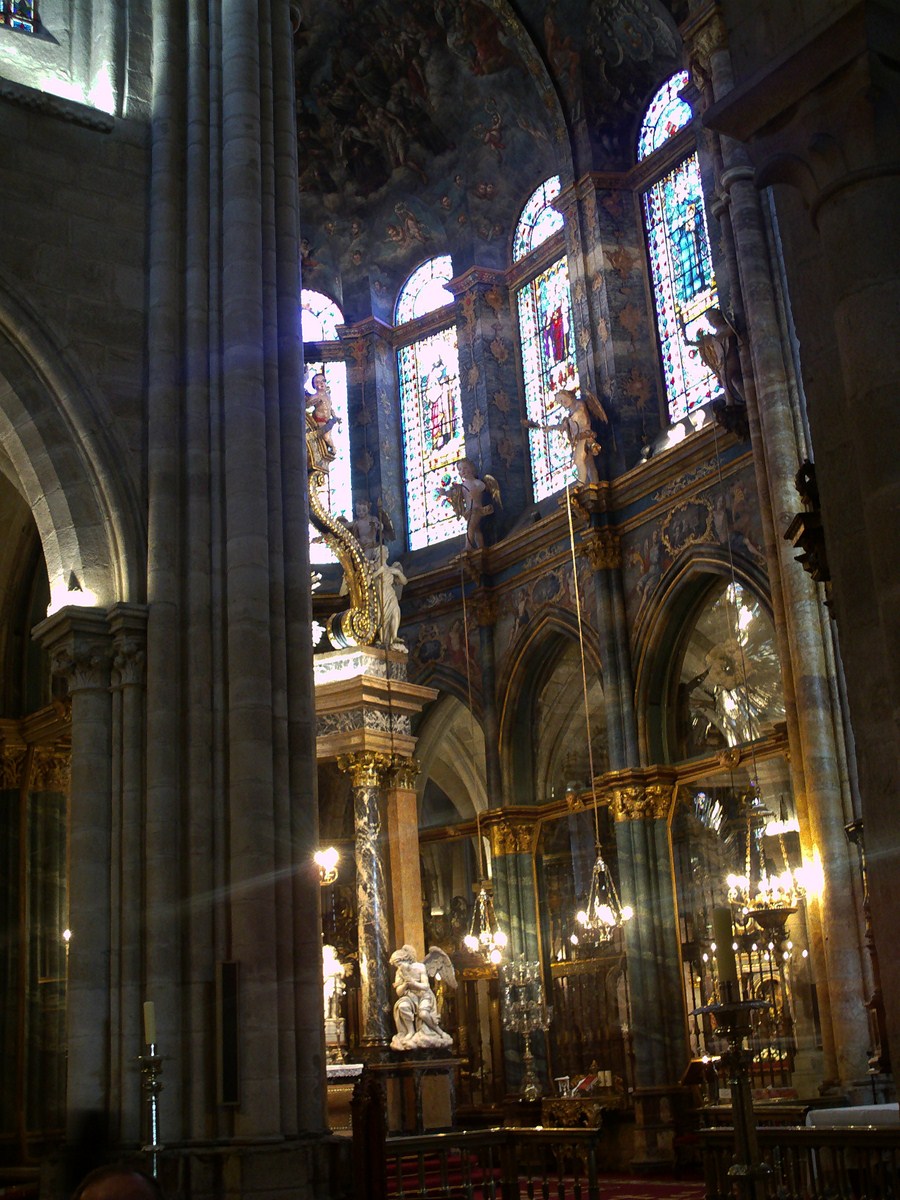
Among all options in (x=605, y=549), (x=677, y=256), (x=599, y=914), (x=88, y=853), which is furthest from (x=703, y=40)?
(x=88, y=853)

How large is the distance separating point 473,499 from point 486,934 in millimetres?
6383

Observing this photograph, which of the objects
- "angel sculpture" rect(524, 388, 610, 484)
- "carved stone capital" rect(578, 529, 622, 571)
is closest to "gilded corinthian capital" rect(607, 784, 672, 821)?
"carved stone capital" rect(578, 529, 622, 571)

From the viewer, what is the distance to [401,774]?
53.3ft

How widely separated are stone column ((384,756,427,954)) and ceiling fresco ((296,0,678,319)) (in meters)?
9.54

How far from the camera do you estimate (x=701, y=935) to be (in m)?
17.8

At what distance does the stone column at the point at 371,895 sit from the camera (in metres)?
15.0

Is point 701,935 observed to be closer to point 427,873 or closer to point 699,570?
point 699,570

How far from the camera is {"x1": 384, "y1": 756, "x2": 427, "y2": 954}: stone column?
15695 mm

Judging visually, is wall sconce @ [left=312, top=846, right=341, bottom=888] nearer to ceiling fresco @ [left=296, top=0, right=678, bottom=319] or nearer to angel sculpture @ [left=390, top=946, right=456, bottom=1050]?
angel sculpture @ [left=390, top=946, right=456, bottom=1050]

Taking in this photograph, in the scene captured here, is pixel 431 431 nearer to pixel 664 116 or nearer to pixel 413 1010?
pixel 664 116

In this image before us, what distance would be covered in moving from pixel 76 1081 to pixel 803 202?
6.88 metres

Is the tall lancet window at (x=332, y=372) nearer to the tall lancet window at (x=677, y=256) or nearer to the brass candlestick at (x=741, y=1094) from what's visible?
the tall lancet window at (x=677, y=256)

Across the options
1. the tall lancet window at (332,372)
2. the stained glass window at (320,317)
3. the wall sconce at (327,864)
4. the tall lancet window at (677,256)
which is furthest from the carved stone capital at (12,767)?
the stained glass window at (320,317)

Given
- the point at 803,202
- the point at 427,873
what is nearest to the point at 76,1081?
the point at 803,202
